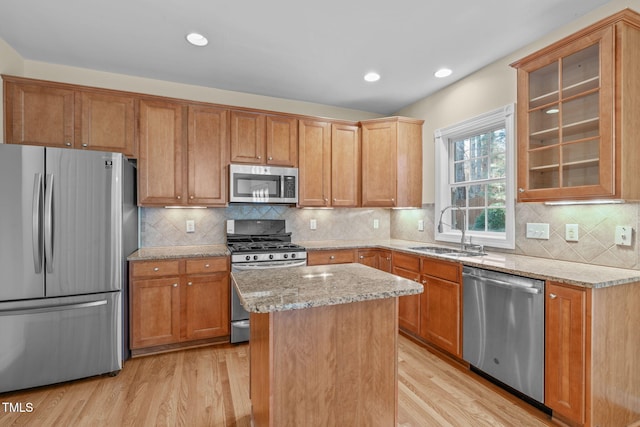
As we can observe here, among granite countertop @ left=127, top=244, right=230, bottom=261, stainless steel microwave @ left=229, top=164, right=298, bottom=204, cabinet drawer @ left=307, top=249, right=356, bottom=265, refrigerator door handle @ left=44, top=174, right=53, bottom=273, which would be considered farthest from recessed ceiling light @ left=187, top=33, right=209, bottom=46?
cabinet drawer @ left=307, top=249, right=356, bottom=265

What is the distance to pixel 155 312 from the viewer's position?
110 inches

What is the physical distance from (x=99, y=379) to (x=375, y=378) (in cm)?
227

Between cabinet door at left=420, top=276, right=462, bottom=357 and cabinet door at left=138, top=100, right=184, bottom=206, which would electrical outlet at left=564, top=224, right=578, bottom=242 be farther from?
cabinet door at left=138, top=100, right=184, bottom=206

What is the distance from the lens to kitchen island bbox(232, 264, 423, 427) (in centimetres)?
133

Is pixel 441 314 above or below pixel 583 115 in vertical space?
below

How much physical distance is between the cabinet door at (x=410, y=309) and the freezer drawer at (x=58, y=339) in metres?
2.61

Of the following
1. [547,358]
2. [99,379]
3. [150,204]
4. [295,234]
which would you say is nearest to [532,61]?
[547,358]

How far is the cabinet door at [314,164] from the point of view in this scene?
142 inches

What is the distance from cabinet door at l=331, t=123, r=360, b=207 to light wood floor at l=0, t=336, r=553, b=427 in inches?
75.7

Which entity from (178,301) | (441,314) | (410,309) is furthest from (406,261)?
(178,301)

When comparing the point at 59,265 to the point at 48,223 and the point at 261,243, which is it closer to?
the point at 48,223

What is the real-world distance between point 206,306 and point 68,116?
2120 millimetres

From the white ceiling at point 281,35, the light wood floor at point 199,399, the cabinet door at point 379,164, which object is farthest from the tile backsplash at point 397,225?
the white ceiling at point 281,35

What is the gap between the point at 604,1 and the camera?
6.71 feet
